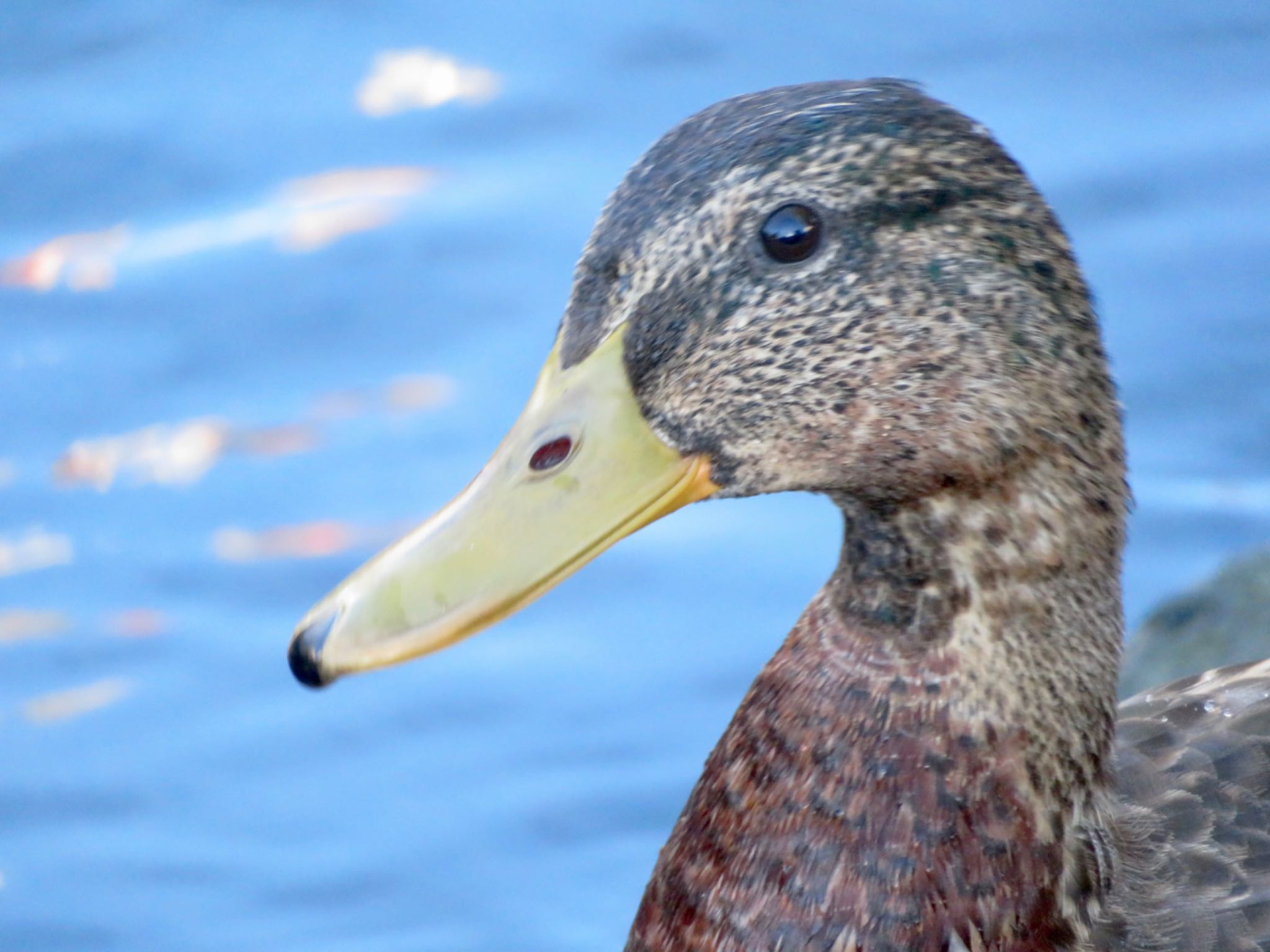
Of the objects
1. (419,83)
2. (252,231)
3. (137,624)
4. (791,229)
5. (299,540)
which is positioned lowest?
(791,229)

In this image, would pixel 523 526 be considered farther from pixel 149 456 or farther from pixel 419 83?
pixel 419 83

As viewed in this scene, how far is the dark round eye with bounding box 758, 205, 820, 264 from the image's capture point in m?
2.21

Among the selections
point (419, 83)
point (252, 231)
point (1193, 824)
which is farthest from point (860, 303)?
point (419, 83)

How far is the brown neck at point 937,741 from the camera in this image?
7.58 ft

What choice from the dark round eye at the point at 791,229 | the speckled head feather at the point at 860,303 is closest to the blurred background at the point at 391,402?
the speckled head feather at the point at 860,303

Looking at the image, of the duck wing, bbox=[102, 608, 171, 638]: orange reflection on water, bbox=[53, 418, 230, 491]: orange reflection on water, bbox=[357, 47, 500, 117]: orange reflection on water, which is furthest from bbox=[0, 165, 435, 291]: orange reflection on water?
the duck wing

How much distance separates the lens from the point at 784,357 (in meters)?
2.26

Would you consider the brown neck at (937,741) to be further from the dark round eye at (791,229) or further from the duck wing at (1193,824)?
the dark round eye at (791,229)

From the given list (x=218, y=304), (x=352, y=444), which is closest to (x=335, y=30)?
(x=218, y=304)

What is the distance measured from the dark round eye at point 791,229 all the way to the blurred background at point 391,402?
6.25ft

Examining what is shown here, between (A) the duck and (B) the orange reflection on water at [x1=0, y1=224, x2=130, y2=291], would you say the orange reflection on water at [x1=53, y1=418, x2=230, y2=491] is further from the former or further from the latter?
(A) the duck

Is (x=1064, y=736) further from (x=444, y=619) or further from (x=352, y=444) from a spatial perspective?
(x=352, y=444)

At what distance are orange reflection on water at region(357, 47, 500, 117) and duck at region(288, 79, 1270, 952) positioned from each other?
10.4 feet

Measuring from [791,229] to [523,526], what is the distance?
1.44 feet
